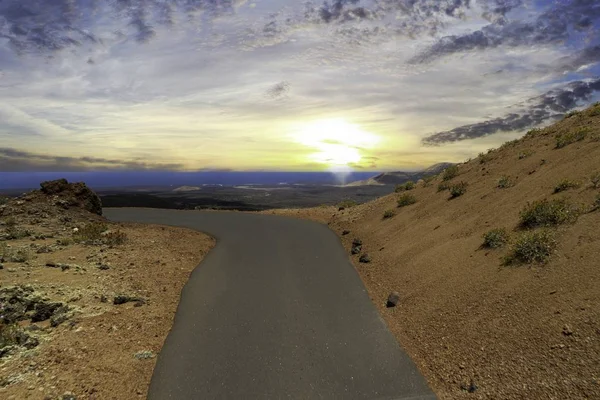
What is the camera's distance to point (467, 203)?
16609 mm

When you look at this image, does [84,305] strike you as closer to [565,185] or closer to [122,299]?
[122,299]

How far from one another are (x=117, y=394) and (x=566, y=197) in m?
14.0

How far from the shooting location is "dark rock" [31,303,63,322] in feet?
29.2

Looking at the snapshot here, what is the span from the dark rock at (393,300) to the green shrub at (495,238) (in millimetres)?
3569

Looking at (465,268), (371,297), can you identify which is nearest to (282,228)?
(371,297)

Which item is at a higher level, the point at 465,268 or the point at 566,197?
the point at 566,197

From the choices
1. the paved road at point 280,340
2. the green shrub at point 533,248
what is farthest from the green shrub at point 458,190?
the green shrub at point 533,248

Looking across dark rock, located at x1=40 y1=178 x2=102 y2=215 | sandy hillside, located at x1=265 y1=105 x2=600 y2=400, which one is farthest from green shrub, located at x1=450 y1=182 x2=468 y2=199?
dark rock, located at x1=40 y1=178 x2=102 y2=215

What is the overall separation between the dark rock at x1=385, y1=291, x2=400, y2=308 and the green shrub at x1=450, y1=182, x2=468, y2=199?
10.3 meters

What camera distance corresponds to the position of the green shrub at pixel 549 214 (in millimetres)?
9922

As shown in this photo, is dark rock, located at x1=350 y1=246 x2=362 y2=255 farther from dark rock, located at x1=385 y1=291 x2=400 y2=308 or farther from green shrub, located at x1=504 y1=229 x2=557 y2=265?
green shrub, located at x1=504 y1=229 x2=557 y2=265

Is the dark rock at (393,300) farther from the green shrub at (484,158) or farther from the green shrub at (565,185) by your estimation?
the green shrub at (484,158)

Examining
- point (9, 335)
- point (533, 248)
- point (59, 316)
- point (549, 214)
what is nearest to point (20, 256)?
point (59, 316)

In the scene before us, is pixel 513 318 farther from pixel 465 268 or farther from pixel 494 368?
pixel 465 268
